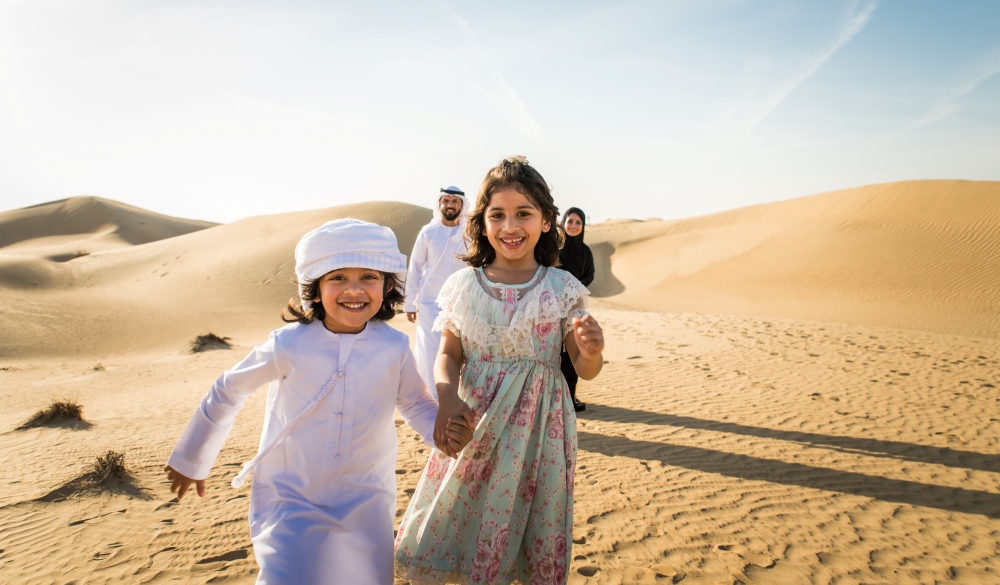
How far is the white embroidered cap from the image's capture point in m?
2.25

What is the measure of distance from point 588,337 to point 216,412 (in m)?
Answer: 1.47

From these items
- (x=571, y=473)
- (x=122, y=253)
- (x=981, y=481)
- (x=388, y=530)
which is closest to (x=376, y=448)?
(x=388, y=530)

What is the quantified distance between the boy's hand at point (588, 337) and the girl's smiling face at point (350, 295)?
2.70ft

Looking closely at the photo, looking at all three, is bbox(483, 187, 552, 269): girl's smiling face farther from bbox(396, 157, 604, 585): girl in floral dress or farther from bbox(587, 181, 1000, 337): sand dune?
bbox(587, 181, 1000, 337): sand dune

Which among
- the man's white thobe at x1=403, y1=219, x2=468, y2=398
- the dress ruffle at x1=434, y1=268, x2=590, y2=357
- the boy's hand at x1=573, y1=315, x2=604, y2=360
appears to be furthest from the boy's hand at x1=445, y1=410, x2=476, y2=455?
the man's white thobe at x1=403, y1=219, x2=468, y2=398

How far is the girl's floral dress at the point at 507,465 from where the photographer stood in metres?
2.27

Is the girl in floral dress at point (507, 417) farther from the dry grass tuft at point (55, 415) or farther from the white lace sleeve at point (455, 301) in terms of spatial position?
the dry grass tuft at point (55, 415)

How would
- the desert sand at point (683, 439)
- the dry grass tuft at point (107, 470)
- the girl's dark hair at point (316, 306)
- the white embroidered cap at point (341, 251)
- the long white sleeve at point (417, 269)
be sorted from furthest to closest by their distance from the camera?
1. the long white sleeve at point (417, 269)
2. the dry grass tuft at point (107, 470)
3. the desert sand at point (683, 439)
4. the girl's dark hair at point (316, 306)
5. the white embroidered cap at point (341, 251)

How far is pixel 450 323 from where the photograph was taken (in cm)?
255

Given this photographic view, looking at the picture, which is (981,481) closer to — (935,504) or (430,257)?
(935,504)

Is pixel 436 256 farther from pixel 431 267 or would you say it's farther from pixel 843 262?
pixel 843 262

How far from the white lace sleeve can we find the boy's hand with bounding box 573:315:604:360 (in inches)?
21.6

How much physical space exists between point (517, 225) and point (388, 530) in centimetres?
135

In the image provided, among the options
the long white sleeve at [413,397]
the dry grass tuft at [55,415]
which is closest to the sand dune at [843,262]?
the dry grass tuft at [55,415]
